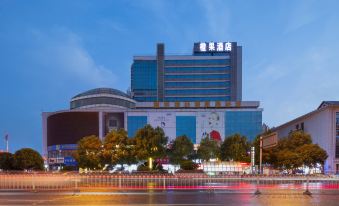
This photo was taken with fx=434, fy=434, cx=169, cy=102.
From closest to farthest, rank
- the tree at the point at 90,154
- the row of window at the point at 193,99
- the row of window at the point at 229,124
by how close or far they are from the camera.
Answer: the tree at the point at 90,154
the row of window at the point at 229,124
the row of window at the point at 193,99

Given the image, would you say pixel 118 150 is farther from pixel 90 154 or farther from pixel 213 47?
pixel 213 47

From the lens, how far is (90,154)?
206ft

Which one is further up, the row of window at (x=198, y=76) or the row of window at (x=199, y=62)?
the row of window at (x=199, y=62)

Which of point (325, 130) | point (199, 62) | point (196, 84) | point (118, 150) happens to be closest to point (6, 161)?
point (118, 150)

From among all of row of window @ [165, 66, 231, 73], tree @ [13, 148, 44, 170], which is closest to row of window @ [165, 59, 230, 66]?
row of window @ [165, 66, 231, 73]

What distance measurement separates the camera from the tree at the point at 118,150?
6047 centimetres

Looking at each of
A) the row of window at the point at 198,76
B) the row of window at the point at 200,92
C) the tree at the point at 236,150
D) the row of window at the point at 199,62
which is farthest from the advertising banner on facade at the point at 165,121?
the tree at the point at 236,150

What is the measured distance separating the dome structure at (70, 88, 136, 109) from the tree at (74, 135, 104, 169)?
78706 mm

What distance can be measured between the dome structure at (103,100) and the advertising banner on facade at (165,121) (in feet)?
48.9

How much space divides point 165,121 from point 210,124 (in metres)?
14.1

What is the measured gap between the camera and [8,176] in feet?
95.0

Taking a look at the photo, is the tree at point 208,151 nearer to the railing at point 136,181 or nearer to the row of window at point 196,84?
the railing at point 136,181

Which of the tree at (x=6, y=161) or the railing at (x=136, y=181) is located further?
the tree at (x=6, y=161)

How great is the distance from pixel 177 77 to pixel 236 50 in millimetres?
24857
